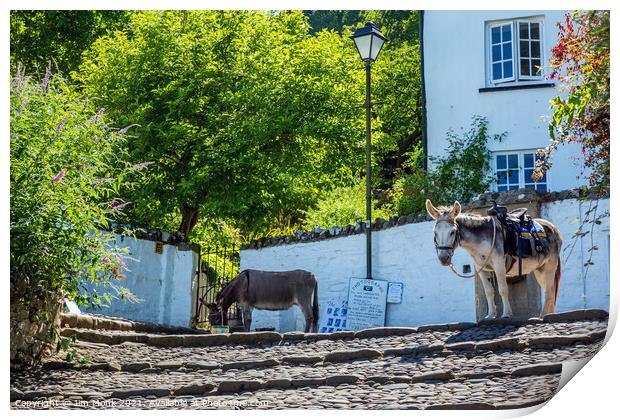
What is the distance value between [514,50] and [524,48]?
0.12m

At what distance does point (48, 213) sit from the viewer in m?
7.44

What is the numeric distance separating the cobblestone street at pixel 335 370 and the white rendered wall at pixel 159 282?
3.35m

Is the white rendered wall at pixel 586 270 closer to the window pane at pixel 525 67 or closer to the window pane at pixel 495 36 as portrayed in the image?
the window pane at pixel 525 67

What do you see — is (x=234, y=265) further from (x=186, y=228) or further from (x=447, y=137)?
(x=447, y=137)

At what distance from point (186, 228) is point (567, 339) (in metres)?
7.40

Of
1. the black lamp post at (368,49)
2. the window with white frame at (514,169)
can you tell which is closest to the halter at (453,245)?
the black lamp post at (368,49)

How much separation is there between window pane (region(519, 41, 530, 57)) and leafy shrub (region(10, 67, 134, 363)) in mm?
5630

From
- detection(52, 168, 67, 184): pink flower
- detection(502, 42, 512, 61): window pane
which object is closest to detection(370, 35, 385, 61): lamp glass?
detection(502, 42, 512, 61): window pane

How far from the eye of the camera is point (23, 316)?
25.1 ft

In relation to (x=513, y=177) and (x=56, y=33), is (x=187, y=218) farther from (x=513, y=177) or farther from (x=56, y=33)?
A: (x=513, y=177)

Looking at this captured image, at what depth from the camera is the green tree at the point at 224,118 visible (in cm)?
1218

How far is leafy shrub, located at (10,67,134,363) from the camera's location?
24.2ft

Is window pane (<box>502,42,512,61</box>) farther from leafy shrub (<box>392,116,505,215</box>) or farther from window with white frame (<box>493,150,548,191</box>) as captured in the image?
window with white frame (<box>493,150,548,191</box>)
